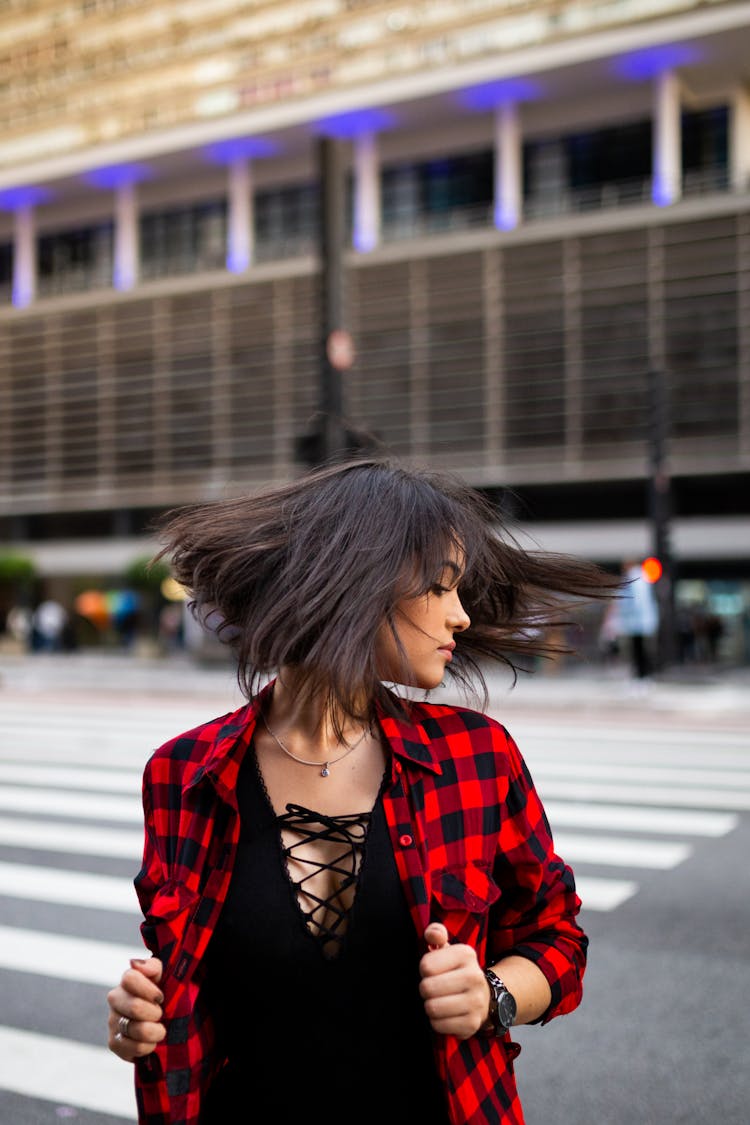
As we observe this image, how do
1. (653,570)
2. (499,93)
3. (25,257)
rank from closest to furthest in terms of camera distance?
1. (653,570)
2. (499,93)
3. (25,257)

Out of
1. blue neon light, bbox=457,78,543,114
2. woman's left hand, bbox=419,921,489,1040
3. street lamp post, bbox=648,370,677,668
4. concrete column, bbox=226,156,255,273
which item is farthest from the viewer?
concrete column, bbox=226,156,255,273

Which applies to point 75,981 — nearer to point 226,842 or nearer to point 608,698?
point 226,842

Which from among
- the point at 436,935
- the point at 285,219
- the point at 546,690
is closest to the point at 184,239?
the point at 285,219

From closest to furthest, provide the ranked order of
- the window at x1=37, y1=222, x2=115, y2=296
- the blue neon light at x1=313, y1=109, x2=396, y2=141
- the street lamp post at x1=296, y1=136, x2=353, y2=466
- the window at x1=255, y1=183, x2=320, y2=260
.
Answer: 1. the street lamp post at x1=296, y1=136, x2=353, y2=466
2. the blue neon light at x1=313, y1=109, x2=396, y2=141
3. the window at x1=255, y1=183, x2=320, y2=260
4. the window at x1=37, y1=222, x2=115, y2=296

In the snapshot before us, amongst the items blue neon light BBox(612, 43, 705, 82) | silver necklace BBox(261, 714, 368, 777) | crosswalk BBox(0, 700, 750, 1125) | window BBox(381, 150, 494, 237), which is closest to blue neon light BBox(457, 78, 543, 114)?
window BBox(381, 150, 494, 237)

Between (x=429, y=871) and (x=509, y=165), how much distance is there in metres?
36.3

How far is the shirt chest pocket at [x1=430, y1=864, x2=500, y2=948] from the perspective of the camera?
5.82ft

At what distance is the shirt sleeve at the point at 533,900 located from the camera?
1.92 metres

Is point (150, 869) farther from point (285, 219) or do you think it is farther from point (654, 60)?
point (285, 219)

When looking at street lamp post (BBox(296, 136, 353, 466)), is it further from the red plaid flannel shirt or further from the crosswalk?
the red plaid flannel shirt

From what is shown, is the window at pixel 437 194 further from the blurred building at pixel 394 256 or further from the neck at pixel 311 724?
the neck at pixel 311 724

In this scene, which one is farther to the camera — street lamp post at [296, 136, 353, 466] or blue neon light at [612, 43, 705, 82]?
blue neon light at [612, 43, 705, 82]

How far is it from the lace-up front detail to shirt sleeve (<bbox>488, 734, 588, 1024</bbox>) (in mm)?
259

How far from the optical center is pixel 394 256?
120 ft
